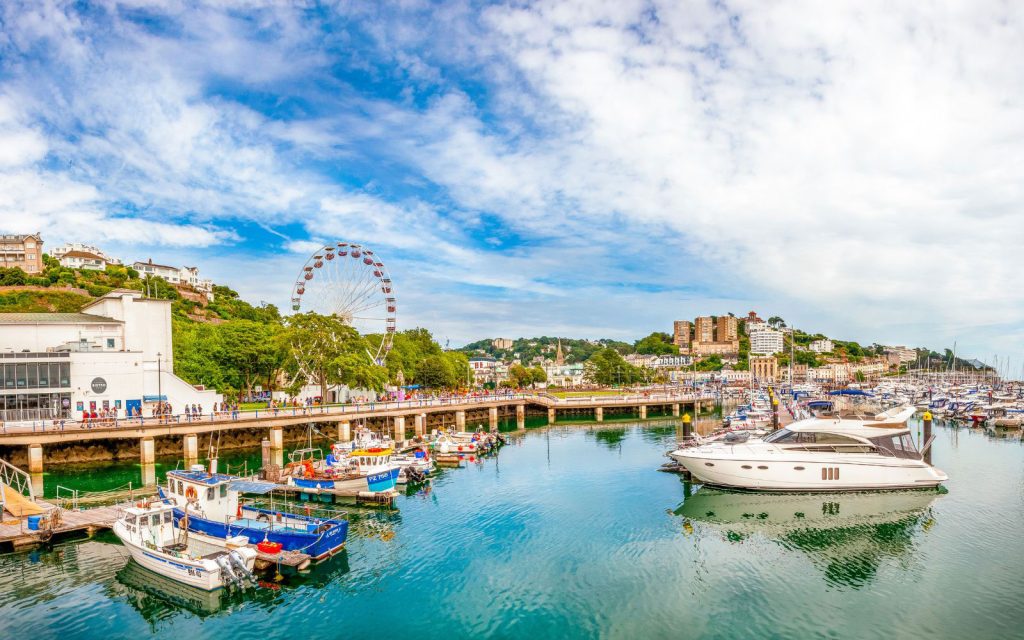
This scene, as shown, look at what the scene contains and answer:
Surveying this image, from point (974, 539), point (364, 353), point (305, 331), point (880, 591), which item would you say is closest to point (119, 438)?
point (305, 331)

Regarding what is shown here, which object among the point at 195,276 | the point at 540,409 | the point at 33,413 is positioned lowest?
the point at 540,409

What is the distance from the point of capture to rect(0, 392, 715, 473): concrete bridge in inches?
1645

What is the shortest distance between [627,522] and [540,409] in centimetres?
5498

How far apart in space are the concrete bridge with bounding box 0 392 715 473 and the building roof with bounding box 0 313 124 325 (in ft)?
32.4

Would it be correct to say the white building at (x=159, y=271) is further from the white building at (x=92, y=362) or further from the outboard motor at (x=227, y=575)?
the outboard motor at (x=227, y=575)

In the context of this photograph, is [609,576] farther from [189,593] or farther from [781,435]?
[781,435]

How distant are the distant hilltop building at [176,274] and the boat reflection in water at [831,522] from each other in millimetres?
142757

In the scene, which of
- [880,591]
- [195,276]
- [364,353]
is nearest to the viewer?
[880,591]

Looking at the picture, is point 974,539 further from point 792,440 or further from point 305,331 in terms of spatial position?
point 305,331

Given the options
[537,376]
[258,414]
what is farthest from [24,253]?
[537,376]

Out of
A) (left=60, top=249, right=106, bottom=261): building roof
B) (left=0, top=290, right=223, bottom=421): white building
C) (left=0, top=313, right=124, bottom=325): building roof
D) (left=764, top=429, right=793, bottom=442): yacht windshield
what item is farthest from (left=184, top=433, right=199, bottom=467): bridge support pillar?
(left=60, top=249, right=106, bottom=261): building roof

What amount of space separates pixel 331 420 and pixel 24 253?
Result: 107 m

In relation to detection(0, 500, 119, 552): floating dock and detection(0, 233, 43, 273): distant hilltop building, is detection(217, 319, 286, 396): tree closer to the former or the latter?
detection(0, 500, 119, 552): floating dock

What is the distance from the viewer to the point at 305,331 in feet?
206
